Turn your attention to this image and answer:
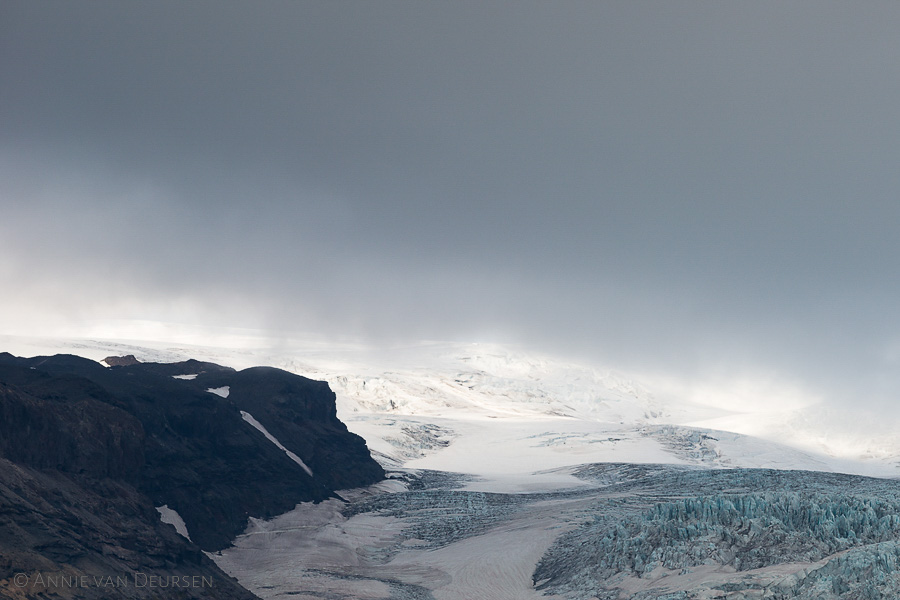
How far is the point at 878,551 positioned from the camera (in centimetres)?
4447

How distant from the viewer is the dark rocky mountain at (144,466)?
46750 mm

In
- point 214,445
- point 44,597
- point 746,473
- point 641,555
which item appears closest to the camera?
point 44,597

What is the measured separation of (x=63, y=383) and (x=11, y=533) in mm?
38355

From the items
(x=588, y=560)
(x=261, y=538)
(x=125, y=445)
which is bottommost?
(x=261, y=538)

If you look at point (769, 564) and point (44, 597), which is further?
point (769, 564)

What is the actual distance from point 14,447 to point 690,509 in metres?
56.7

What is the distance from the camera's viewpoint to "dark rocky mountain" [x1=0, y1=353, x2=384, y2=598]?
4675cm

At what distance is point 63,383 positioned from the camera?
7750cm

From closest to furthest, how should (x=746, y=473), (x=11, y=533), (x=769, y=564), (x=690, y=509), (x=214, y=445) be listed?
(x=11, y=533), (x=769, y=564), (x=690, y=509), (x=214, y=445), (x=746, y=473)

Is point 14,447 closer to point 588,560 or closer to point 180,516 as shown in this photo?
point 180,516

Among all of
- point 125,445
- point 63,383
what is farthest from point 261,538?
point 63,383

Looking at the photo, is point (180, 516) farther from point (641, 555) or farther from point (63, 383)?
point (641, 555)

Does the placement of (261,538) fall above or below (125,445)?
below

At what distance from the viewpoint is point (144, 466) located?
8019cm
